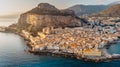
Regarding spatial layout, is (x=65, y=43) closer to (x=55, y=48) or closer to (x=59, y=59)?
(x=55, y=48)

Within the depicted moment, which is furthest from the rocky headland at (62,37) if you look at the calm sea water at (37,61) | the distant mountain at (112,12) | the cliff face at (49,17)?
the distant mountain at (112,12)

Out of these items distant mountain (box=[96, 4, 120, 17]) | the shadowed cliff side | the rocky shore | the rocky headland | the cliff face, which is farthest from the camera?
distant mountain (box=[96, 4, 120, 17])

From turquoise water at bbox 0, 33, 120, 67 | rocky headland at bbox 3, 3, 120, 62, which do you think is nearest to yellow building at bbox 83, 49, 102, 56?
rocky headland at bbox 3, 3, 120, 62

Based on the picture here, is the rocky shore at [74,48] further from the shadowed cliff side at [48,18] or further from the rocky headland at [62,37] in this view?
the shadowed cliff side at [48,18]

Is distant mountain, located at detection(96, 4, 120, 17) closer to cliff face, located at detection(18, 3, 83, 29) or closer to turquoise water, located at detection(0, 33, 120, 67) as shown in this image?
cliff face, located at detection(18, 3, 83, 29)

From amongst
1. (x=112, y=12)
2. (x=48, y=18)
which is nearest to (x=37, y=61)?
(x=48, y=18)

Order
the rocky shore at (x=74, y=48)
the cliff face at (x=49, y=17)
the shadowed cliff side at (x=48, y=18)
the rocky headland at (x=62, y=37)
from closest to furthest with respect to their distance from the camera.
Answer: the rocky shore at (x=74, y=48), the rocky headland at (x=62, y=37), the shadowed cliff side at (x=48, y=18), the cliff face at (x=49, y=17)

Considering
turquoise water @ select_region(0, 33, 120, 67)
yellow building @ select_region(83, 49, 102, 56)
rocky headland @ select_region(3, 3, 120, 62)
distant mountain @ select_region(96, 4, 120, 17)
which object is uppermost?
distant mountain @ select_region(96, 4, 120, 17)

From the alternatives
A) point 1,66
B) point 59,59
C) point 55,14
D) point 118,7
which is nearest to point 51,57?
point 59,59

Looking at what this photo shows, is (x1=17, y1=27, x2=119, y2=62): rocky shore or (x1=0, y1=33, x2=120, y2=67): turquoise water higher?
(x1=17, y1=27, x2=119, y2=62): rocky shore
